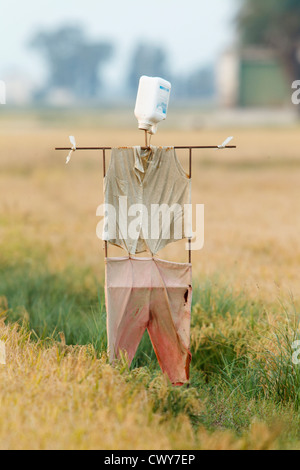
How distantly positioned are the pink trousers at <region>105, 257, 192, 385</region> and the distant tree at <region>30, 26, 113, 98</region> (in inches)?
3500

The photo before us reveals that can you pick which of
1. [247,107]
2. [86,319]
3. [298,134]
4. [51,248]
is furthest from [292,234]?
[247,107]

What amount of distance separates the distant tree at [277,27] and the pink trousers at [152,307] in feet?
145

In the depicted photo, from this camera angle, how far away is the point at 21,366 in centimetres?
441

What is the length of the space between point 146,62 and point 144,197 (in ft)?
308

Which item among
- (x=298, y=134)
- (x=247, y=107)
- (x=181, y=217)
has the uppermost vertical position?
(x=247, y=107)

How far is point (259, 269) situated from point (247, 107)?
135ft

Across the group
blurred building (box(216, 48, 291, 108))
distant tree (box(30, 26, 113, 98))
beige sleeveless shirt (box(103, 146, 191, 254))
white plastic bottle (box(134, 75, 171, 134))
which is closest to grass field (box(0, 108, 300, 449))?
beige sleeveless shirt (box(103, 146, 191, 254))

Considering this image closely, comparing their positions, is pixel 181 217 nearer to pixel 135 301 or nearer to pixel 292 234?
pixel 135 301

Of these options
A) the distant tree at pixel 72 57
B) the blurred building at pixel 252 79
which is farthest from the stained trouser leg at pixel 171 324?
the distant tree at pixel 72 57

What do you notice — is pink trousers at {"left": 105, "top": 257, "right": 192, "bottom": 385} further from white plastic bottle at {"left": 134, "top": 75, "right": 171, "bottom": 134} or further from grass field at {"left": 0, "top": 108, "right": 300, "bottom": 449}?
white plastic bottle at {"left": 134, "top": 75, "right": 171, "bottom": 134}

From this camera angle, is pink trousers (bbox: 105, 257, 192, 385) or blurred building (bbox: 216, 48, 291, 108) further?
blurred building (bbox: 216, 48, 291, 108)

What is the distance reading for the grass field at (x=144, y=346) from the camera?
3.76m

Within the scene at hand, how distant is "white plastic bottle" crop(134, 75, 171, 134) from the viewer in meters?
4.45

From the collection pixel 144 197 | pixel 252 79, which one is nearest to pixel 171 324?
pixel 144 197
